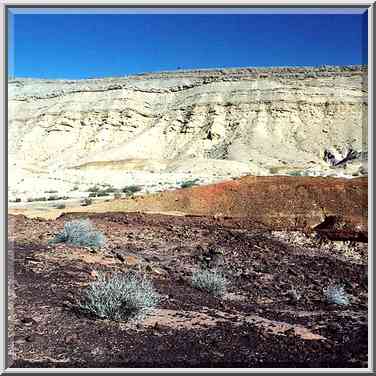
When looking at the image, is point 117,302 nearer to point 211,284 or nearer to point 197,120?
point 211,284

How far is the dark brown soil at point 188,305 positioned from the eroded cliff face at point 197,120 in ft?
86.0

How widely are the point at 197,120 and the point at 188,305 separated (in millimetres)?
38790

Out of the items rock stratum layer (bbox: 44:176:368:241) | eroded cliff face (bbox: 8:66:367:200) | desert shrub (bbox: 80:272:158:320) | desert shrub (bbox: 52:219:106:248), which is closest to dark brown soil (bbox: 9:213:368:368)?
desert shrub (bbox: 80:272:158:320)

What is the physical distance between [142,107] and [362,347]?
44.3m

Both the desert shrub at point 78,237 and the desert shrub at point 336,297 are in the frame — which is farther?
the desert shrub at point 78,237

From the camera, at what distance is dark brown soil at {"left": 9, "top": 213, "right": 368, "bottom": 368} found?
3781mm

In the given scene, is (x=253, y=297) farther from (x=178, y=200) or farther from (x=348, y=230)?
(x=178, y=200)

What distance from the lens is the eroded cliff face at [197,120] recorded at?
39.7 m

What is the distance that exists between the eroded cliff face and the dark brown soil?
26199mm

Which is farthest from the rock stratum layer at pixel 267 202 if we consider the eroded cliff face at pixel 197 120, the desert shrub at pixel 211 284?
the eroded cliff face at pixel 197 120

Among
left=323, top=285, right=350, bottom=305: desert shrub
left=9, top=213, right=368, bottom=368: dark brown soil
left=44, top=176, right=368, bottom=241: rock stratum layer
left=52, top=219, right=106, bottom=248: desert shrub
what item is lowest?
left=323, top=285, right=350, bottom=305: desert shrub

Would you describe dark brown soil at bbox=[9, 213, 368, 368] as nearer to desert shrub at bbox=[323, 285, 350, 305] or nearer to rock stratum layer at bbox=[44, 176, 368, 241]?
desert shrub at bbox=[323, 285, 350, 305]

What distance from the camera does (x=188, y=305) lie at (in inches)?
217

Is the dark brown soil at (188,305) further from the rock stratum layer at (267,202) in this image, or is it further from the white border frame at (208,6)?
the rock stratum layer at (267,202)
